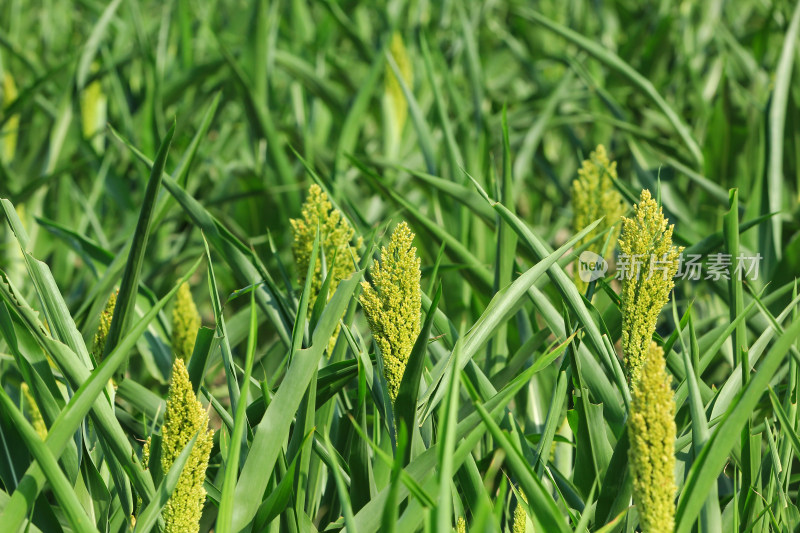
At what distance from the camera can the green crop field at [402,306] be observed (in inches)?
33.5

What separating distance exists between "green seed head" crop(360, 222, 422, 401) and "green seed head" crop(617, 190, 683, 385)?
239mm

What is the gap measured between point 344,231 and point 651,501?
569 mm

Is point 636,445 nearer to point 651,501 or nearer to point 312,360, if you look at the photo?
point 651,501

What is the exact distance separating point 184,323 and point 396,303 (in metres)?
0.63

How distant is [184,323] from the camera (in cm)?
137

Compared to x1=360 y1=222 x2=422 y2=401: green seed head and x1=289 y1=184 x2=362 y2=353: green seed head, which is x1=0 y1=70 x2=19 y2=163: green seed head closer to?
x1=289 y1=184 x2=362 y2=353: green seed head

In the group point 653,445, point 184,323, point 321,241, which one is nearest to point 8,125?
point 184,323

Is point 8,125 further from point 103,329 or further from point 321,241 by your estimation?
point 321,241

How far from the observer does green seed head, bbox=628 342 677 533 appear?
713 millimetres

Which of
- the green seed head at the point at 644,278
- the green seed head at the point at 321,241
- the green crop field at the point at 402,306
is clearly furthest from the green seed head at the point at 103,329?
the green seed head at the point at 644,278

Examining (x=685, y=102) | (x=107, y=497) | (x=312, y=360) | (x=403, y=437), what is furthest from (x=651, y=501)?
(x=685, y=102)

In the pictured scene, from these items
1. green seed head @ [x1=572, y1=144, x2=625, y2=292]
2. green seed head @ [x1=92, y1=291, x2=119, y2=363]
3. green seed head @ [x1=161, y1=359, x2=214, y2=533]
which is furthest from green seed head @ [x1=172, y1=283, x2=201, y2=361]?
green seed head @ [x1=572, y1=144, x2=625, y2=292]

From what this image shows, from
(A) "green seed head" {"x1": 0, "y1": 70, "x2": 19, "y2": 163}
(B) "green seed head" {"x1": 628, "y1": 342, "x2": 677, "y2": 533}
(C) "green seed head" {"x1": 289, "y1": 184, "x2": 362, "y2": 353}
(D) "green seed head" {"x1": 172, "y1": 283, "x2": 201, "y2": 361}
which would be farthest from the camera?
(A) "green seed head" {"x1": 0, "y1": 70, "x2": 19, "y2": 163}

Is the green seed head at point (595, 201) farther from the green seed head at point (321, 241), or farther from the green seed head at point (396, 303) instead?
the green seed head at point (396, 303)
